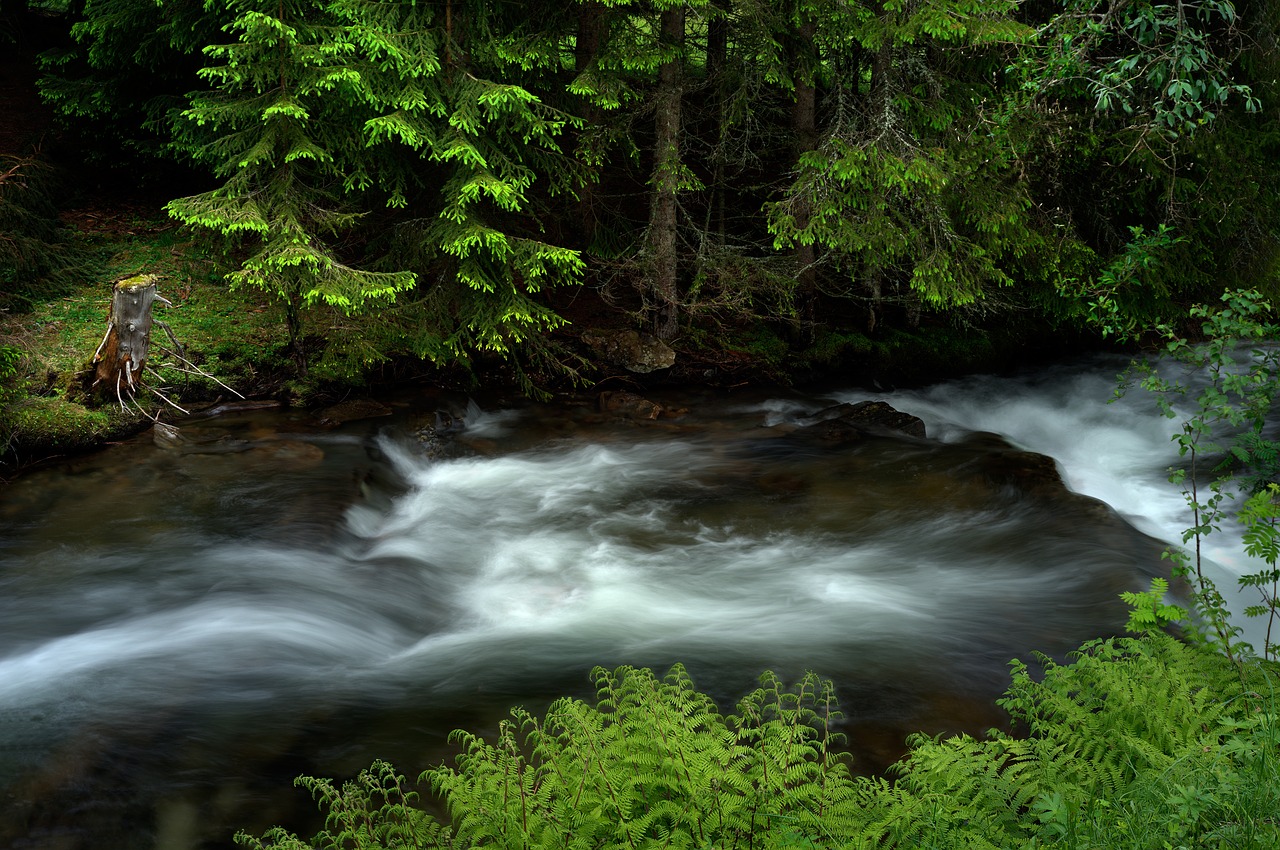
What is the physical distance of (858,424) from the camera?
11.7 meters

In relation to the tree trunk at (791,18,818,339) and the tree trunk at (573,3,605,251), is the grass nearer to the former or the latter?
the tree trunk at (573,3,605,251)

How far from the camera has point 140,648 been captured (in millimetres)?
6598

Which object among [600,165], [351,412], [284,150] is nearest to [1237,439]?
[600,165]

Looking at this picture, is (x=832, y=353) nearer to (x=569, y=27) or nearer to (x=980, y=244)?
(x=980, y=244)

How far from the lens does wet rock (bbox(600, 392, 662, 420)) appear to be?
1201 cm

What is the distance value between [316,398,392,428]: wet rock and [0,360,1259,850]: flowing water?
7.5 inches

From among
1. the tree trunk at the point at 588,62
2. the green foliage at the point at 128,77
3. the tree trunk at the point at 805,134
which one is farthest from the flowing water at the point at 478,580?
the green foliage at the point at 128,77

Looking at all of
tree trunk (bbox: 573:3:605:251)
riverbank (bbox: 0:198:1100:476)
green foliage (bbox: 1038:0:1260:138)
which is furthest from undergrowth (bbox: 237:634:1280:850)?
tree trunk (bbox: 573:3:605:251)

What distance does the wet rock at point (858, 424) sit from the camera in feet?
37.3

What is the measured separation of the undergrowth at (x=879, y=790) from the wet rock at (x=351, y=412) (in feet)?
23.1

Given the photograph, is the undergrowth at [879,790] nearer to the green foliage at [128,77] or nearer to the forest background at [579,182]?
the forest background at [579,182]

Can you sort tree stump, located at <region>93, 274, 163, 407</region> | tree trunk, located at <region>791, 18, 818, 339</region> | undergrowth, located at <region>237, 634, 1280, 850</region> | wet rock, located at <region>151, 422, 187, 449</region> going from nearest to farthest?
undergrowth, located at <region>237, 634, 1280, 850</region> < tree stump, located at <region>93, 274, 163, 407</region> < wet rock, located at <region>151, 422, 187, 449</region> < tree trunk, located at <region>791, 18, 818, 339</region>

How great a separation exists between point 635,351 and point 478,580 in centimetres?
502

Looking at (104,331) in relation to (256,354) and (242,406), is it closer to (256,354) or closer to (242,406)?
(256,354)
